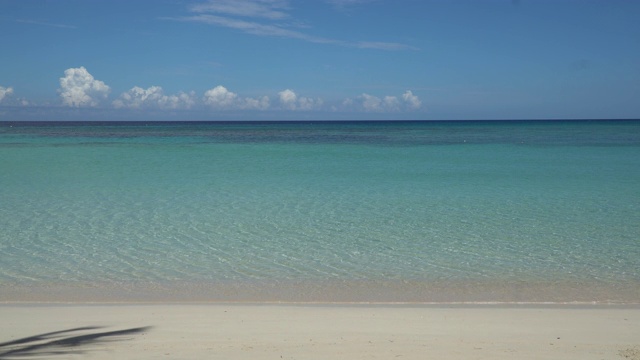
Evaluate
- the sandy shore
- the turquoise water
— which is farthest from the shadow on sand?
the turquoise water

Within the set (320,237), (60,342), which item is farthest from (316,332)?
(320,237)

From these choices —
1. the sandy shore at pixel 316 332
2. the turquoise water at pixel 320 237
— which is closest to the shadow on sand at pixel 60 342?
the sandy shore at pixel 316 332

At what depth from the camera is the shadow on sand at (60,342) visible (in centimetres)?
512

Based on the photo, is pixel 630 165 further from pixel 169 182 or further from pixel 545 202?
pixel 169 182

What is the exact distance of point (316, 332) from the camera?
569cm

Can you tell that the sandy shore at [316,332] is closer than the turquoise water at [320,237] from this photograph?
Yes

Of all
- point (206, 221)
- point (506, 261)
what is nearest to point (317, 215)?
point (206, 221)

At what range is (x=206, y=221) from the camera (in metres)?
11.4

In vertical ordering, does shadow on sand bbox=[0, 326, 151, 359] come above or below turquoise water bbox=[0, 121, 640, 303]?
below

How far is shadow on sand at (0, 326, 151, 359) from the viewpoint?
16.8ft

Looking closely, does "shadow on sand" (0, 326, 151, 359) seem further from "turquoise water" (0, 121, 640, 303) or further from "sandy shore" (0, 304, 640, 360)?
"turquoise water" (0, 121, 640, 303)

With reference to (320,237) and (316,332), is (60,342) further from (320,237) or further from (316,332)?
(320,237)

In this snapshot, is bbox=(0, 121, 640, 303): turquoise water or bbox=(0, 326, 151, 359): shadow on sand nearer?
bbox=(0, 326, 151, 359): shadow on sand

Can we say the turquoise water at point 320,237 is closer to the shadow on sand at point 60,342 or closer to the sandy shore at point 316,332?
the sandy shore at point 316,332
